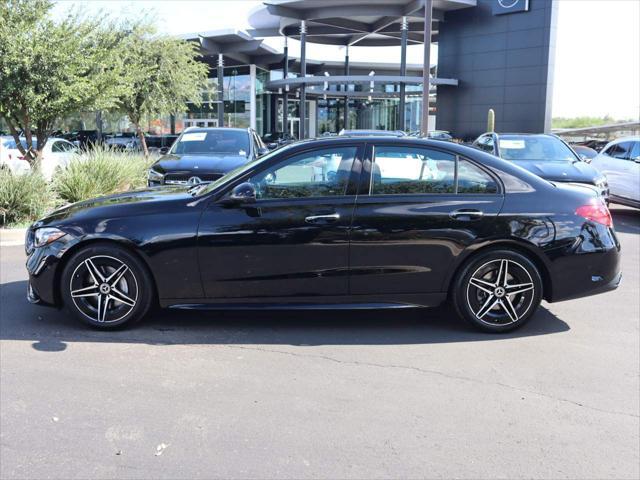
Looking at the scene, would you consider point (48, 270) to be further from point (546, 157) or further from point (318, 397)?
point (546, 157)

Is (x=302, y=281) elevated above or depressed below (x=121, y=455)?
above

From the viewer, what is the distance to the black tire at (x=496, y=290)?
5.04 metres

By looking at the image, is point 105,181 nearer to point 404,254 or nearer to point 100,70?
point 100,70

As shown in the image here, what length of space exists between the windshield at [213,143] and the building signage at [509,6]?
104 ft

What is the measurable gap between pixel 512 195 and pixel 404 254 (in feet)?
3.47

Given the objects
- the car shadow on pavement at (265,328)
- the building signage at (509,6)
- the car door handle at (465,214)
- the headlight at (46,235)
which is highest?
the building signage at (509,6)

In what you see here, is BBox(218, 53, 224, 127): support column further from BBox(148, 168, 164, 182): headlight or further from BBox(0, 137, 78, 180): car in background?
BBox(148, 168, 164, 182): headlight

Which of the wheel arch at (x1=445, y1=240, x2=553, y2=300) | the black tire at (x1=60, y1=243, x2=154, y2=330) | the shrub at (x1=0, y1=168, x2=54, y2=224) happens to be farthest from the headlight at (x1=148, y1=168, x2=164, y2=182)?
the wheel arch at (x1=445, y1=240, x2=553, y2=300)

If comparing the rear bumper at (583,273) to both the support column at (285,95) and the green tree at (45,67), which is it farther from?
the support column at (285,95)

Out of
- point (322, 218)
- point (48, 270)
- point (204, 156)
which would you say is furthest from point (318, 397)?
point (204, 156)

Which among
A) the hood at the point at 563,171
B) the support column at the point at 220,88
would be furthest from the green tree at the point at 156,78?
the support column at the point at 220,88

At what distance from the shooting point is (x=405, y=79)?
40750mm

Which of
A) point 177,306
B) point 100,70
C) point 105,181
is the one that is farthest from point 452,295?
point 100,70

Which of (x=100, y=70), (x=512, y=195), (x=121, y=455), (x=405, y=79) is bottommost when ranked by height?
(x=121, y=455)
